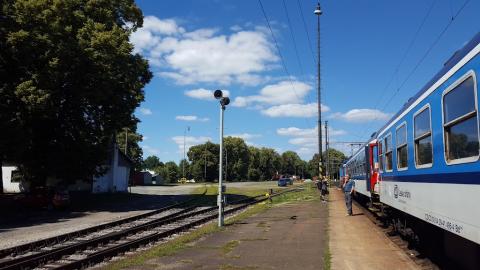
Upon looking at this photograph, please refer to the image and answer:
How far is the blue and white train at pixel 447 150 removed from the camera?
5.48 m

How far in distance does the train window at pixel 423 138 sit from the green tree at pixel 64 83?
78.0 feet

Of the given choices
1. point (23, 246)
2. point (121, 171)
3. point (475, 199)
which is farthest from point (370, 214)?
point (121, 171)

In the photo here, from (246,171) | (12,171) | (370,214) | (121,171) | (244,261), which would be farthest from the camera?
(246,171)

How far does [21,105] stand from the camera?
96.5ft

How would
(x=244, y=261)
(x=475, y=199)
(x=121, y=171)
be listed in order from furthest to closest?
1. (x=121, y=171)
2. (x=244, y=261)
3. (x=475, y=199)

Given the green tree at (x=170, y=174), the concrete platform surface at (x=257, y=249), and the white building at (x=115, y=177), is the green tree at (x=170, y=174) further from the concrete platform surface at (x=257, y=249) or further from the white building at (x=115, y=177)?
the concrete platform surface at (x=257, y=249)

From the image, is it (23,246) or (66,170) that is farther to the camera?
(66,170)

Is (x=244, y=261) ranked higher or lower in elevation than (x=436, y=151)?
lower

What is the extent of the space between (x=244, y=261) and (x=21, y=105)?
22.8 metres

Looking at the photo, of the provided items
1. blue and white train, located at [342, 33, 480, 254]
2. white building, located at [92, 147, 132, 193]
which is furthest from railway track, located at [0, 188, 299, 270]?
white building, located at [92, 147, 132, 193]

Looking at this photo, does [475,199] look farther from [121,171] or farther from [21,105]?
[121,171]

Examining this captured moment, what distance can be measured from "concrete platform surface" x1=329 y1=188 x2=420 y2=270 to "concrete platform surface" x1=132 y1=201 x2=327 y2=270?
0.40 meters

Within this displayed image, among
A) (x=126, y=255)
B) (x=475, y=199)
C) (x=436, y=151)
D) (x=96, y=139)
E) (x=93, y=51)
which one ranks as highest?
(x=93, y=51)

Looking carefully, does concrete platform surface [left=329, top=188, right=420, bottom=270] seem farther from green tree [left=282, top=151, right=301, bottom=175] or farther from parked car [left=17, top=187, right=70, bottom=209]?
green tree [left=282, top=151, right=301, bottom=175]
